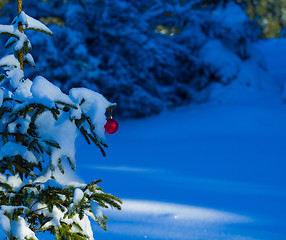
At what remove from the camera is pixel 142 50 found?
9.34 m

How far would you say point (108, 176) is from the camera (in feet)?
18.3

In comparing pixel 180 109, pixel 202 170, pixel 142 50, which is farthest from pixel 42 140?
pixel 180 109

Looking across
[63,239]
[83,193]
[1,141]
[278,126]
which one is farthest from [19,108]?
[278,126]

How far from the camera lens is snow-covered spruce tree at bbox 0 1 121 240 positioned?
6.00 feet

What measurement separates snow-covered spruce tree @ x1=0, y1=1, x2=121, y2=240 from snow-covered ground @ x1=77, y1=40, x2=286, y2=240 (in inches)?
63.3

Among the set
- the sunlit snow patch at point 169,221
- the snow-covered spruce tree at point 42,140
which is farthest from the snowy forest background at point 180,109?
the snow-covered spruce tree at point 42,140

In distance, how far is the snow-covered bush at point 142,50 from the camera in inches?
342

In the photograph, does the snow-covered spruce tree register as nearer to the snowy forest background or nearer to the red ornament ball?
the red ornament ball

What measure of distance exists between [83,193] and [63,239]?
366 millimetres

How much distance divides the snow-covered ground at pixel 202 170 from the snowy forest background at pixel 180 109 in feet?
0.06

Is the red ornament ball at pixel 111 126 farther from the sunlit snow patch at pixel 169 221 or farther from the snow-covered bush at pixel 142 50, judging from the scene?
the snow-covered bush at pixel 142 50

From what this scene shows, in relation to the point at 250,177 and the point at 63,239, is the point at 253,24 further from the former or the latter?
the point at 63,239

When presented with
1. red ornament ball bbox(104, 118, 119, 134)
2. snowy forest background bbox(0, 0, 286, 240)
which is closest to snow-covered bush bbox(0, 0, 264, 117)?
snowy forest background bbox(0, 0, 286, 240)

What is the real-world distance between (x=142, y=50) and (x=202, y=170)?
4154mm
